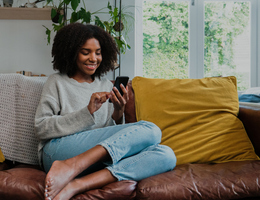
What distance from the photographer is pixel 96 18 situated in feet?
7.93

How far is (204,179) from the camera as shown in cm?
121

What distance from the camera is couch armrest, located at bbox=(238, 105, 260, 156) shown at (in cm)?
154

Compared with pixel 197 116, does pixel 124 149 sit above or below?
below

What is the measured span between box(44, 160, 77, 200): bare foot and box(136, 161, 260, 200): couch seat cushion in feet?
0.88

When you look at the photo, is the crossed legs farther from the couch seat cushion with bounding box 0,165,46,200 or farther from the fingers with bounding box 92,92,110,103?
the fingers with bounding box 92,92,110,103

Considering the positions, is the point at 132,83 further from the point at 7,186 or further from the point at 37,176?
the point at 7,186

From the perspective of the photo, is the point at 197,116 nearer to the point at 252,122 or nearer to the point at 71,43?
the point at 252,122

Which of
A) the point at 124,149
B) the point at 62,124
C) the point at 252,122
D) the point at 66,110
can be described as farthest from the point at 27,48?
the point at 252,122

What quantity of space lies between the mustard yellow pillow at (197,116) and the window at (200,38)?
1.41 metres

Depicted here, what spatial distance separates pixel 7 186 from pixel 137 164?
491 mm

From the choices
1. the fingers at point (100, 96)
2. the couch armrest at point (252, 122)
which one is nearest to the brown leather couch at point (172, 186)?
the couch armrest at point (252, 122)

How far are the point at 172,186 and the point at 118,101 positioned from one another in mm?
490

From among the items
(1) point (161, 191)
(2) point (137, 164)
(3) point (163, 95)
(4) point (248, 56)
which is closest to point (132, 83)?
(3) point (163, 95)

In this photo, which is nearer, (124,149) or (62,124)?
(124,149)
